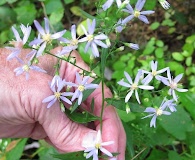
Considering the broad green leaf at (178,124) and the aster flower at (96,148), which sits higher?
the aster flower at (96,148)

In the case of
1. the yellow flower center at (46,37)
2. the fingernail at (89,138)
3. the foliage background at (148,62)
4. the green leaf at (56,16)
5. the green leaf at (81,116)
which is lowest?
the foliage background at (148,62)

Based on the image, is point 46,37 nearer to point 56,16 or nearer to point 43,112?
point 43,112

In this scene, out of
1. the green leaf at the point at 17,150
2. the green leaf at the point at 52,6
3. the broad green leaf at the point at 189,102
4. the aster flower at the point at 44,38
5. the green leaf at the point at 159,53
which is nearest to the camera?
the aster flower at the point at 44,38

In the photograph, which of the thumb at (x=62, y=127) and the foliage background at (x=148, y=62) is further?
the foliage background at (x=148, y=62)

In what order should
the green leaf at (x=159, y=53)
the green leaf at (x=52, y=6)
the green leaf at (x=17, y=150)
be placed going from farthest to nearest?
the green leaf at (x=52, y=6) < the green leaf at (x=159, y=53) < the green leaf at (x=17, y=150)

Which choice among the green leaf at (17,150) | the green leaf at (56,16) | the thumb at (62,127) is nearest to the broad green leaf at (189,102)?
the thumb at (62,127)

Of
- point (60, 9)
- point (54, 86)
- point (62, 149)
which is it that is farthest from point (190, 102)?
point (60, 9)

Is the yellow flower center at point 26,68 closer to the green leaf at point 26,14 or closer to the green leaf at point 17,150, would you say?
the green leaf at point 17,150

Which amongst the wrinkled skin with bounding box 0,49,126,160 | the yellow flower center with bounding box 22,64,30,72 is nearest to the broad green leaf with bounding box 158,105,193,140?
the wrinkled skin with bounding box 0,49,126,160
